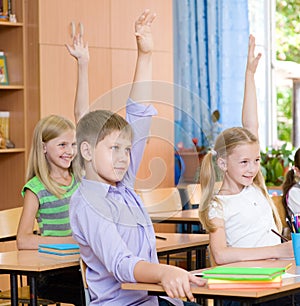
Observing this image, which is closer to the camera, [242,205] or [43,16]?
[242,205]

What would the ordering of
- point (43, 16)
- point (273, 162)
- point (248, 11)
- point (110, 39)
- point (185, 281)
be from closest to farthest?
1. point (185, 281)
2. point (43, 16)
3. point (110, 39)
4. point (273, 162)
5. point (248, 11)

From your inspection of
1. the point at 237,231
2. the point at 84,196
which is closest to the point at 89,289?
the point at 84,196

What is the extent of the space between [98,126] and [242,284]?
0.60 m

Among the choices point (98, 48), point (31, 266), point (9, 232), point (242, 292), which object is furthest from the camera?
point (98, 48)

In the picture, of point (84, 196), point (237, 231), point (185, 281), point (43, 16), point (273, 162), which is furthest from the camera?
point (273, 162)

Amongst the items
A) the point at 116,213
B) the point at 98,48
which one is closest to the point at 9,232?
the point at 116,213

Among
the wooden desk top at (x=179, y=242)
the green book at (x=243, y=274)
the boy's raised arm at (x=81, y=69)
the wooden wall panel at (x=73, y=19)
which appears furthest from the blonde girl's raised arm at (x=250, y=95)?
the wooden wall panel at (x=73, y=19)

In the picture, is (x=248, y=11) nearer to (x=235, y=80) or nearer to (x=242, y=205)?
(x=235, y=80)

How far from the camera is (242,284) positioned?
2127mm

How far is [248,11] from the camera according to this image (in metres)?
6.11

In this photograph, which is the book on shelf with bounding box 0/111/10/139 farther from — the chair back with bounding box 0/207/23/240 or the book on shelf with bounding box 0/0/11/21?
the chair back with bounding box 0/207/23/240

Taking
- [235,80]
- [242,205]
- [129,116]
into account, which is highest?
[235,80]

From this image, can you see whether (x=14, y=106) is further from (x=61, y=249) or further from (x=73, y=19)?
(x=61, y=249)

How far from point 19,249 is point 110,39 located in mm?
2339
